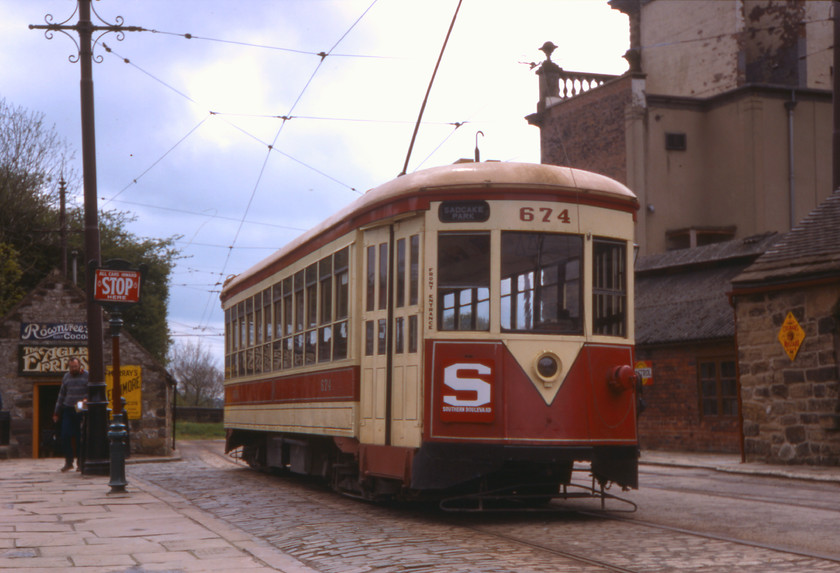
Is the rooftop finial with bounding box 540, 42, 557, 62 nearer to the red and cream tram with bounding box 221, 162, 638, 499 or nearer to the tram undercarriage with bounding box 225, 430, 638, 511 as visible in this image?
the tram undercarriage with bounding box 225, 430, 638, 511

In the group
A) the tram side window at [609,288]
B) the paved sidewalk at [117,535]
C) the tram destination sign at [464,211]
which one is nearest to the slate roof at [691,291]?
the paved sidewalk at [117,535]

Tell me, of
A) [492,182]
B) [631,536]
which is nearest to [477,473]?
[631,536]

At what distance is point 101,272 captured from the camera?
1412 centimetres

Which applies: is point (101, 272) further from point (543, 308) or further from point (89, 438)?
point (543, 308)

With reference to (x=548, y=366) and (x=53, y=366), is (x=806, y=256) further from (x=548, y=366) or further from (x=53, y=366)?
(x=53, y=366)

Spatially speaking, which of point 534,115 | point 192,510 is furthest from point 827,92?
point 192,510

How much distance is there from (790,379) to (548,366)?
9296mm

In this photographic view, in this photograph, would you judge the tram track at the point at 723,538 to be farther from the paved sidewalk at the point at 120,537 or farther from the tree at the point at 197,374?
the tree at the point at 197,374

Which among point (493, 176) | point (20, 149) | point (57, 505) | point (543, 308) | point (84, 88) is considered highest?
point (20, 149)

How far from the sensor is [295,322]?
44.9 ft

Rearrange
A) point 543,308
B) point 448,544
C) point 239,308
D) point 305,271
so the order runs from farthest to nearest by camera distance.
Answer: point 239,308 < point 305,271 < point 543,308 < point 448,544

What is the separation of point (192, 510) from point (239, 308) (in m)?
6.80

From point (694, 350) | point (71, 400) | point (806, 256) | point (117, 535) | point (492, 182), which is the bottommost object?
point (117, 535)

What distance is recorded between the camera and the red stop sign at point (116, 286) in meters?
14.0
